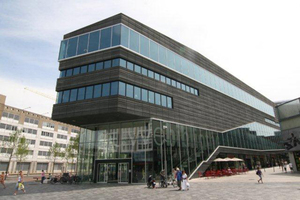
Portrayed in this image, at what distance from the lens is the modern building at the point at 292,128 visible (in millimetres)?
28375

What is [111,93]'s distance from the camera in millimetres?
25656

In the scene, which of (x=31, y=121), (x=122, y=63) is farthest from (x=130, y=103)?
(x=31, y=121)

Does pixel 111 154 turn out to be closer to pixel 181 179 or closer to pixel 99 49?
pixel 181 179

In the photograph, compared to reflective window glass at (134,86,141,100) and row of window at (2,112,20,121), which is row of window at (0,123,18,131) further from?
reflective window glass at (134,86,141,100)

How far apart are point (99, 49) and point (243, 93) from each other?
Answer: 4457 cm

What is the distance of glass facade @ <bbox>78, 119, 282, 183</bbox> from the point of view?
26938mm

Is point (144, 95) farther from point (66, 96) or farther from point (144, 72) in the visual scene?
point (66, 96)

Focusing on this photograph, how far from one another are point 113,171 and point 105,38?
19.3m

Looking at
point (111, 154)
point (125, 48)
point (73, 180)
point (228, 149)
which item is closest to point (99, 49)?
point (125, 48)

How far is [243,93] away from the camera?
56.7m

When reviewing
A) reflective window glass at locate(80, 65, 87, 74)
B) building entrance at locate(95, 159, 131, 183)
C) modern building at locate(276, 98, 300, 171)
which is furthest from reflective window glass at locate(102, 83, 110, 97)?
modern building at locate(276, 98, 300, 171)

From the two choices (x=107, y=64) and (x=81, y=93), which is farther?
(x=81, y=93)

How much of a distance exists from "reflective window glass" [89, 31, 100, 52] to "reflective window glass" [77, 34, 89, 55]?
854 millimetres

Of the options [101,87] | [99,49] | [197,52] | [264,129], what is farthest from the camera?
[264,129]
